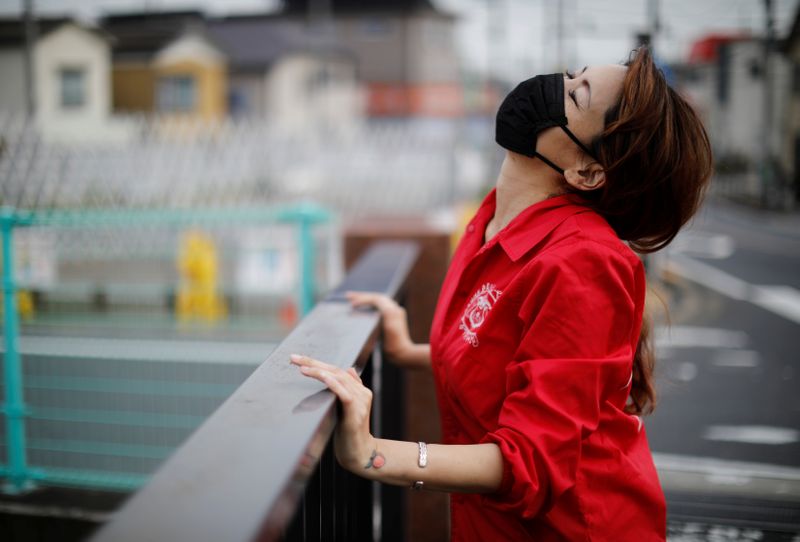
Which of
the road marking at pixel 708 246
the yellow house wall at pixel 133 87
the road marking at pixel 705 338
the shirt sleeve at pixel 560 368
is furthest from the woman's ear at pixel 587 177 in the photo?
the yellow house wall at pixel 133 87

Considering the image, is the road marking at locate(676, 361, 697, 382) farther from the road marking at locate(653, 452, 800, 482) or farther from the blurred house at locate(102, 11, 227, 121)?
the blurred house at locate(102, 11, 227, 121)

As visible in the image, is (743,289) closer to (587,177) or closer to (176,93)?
(587,177)

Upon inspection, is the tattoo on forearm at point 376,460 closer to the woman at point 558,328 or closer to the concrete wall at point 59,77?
the woman at point 558,328

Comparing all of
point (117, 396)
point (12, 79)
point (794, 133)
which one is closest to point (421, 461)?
point (117, 396)

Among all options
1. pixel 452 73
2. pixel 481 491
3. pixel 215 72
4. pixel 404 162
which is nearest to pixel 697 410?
pixel 481 491

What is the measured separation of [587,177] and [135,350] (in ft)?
11.0

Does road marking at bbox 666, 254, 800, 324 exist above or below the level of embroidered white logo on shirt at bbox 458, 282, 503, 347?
below

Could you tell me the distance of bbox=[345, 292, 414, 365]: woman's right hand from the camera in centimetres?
186

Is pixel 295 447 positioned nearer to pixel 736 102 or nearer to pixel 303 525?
pixel 303 525

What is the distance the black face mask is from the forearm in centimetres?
56

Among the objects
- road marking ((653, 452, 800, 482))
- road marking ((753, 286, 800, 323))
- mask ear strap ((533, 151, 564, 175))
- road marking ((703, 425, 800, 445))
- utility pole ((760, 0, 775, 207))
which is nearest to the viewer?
mask ear strap ((533, 151, 564, 175))

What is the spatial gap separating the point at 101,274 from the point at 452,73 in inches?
1591

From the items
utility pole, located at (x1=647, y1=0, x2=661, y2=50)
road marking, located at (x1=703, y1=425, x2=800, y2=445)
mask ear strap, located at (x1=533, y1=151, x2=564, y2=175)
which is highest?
utility pole, located at (x1=647, y1=0, x2=661, y2=50)

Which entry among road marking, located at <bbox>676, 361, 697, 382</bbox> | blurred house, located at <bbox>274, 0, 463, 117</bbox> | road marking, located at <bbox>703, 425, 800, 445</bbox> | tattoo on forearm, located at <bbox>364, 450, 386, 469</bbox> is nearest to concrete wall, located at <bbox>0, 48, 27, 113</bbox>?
blurred house, located at <bbox>274, 0, 463, 117</bbox>
